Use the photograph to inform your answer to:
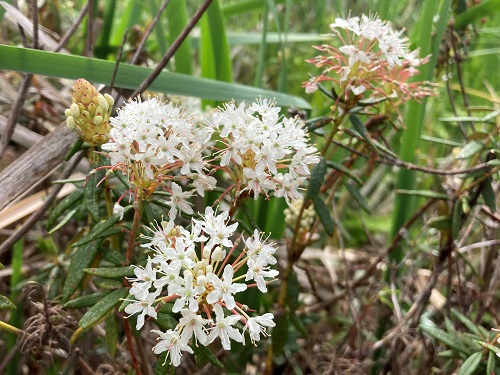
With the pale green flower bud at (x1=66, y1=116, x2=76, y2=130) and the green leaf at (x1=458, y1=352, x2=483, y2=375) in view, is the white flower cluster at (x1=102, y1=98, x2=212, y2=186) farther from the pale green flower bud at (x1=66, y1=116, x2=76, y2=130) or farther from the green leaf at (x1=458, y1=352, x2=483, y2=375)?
the green leaf at (x1=458, y1=352, x2=483, y2=375)

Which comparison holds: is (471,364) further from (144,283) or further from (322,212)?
(144,283)

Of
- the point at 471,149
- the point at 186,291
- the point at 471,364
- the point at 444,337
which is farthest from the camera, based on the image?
the point at 471,149

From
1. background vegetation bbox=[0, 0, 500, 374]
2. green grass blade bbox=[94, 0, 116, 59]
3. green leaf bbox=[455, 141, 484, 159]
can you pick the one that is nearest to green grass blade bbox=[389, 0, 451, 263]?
background vegetation bbox=[0, 0, 500, 374]

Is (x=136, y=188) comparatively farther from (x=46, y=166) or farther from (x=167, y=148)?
(x=46, y=166)

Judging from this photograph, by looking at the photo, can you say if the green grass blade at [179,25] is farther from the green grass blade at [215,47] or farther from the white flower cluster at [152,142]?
the white flower cluster at [152,142]

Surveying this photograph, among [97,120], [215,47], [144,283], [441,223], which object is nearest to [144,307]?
[144,283]

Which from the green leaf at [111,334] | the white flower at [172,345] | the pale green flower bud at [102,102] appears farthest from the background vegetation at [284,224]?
the pale green flower bud at [102,102]

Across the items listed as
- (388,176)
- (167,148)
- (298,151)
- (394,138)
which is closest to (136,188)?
(167,148)
